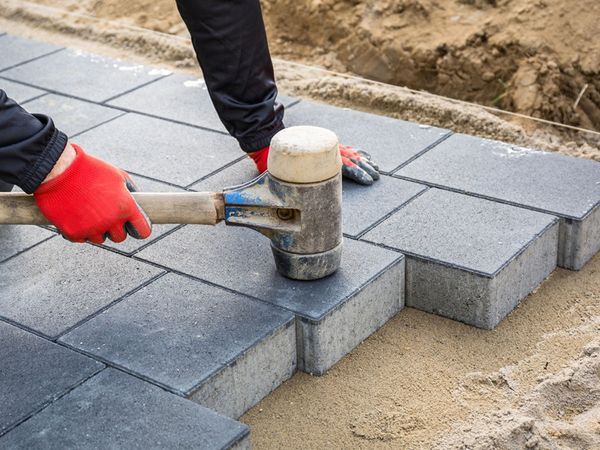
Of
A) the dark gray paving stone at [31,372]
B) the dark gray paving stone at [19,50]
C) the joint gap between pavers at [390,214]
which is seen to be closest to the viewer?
the dark gray paving stone at [31,372]

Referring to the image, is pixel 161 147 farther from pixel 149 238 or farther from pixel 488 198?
pixel 488 198

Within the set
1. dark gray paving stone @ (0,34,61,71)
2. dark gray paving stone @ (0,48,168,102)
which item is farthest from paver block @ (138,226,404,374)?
dark gray paving stone @ (0,34,61,71)

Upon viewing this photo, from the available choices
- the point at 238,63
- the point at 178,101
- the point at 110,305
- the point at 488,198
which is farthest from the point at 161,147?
the point at 488,198

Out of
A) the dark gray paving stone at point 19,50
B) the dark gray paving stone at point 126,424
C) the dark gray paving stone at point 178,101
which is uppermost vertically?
the dark gray paving stone at point 19,50

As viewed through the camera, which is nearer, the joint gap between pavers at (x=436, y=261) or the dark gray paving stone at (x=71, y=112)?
the joint gap between pavers at (x=436, y=261)

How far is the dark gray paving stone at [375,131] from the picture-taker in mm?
4332

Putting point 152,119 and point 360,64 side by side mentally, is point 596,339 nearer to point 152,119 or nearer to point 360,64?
point 152,119

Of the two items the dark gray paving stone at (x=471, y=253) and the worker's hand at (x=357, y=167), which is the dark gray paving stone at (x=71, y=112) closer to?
the worker's hand at (x=357, y=167)

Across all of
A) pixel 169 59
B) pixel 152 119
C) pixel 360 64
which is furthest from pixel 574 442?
pixel 169 59

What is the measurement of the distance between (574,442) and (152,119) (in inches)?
108

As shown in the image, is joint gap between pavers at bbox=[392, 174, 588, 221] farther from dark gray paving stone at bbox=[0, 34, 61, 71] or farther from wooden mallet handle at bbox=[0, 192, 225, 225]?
dark gray paving stone at bbox=[0, 34, 61, 71]

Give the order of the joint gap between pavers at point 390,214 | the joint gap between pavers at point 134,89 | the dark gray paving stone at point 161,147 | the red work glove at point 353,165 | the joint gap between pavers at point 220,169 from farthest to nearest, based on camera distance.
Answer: the joint gap between pavers at point 134,89 → the dark gray paving stone at point 161,147 → the joint gap between pavers at point 220,169 → the red work glove at point 353,165 → the joint gap between pavers at point 390,214

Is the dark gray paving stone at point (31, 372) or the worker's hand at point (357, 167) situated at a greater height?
the worker's hand at point (357, 167)

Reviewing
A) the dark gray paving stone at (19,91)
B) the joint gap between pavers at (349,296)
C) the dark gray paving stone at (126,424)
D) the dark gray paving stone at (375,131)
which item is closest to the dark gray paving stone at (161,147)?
the dark gray paving stone at (375,131)
